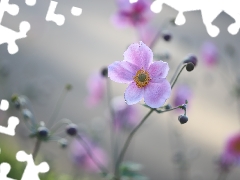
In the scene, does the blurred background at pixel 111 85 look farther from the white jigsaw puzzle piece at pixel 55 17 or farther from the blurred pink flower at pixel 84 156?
the white jigsaw puzzle piece at pixel 55 17

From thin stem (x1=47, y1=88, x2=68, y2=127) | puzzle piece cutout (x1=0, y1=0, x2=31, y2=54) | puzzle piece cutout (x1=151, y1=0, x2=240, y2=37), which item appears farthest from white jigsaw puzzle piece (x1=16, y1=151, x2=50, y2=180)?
thin stem (x1=47, y1=88, x2=68, y2=127)

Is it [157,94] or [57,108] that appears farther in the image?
[57,108]

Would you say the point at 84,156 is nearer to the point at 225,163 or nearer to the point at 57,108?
the point at 225,163

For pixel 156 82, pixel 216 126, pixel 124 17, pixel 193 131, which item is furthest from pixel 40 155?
pixel 216 126

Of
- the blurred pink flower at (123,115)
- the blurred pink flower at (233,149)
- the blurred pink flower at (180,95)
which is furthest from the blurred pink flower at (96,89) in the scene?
the blurred pink flower at (233,149)

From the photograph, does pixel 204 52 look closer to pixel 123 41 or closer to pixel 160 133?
pixel 160 133

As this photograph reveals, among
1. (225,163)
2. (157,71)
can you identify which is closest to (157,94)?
(157,71)
